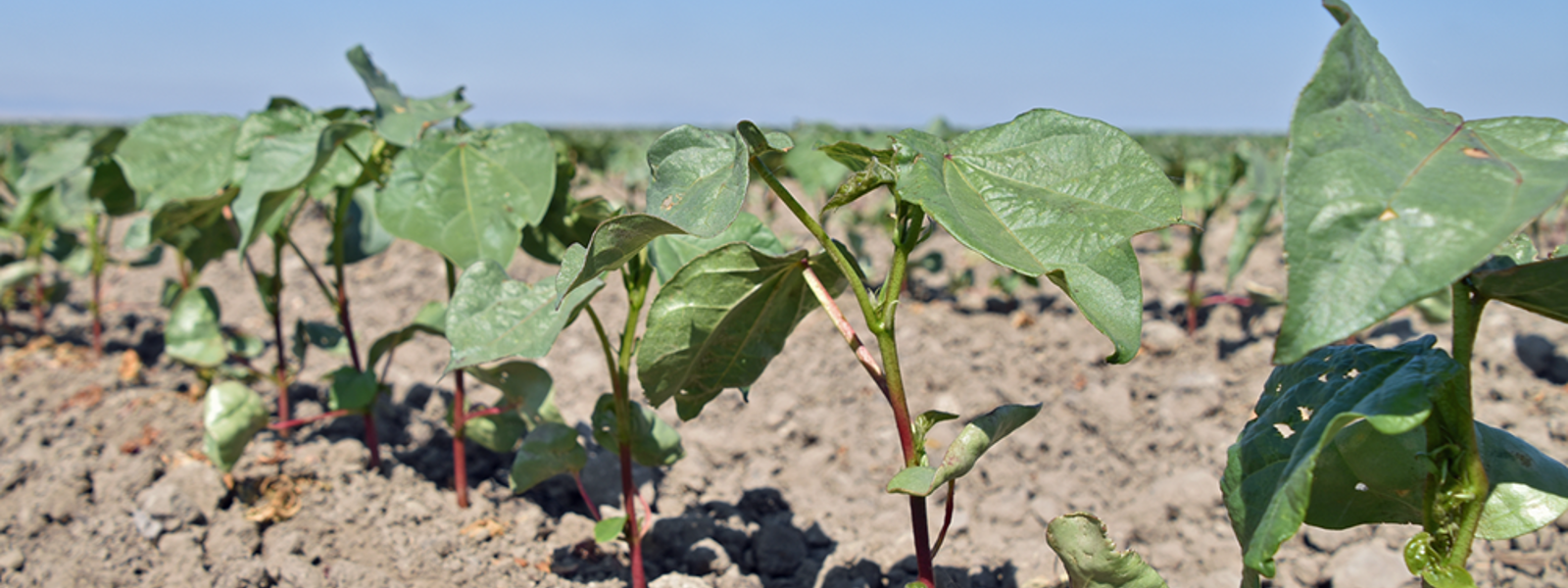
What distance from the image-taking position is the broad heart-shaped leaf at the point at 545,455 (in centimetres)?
187

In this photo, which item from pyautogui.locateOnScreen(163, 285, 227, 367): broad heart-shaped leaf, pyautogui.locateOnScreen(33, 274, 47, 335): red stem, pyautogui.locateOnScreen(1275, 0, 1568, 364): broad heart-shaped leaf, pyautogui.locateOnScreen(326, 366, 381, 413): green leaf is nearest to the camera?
pyautogui.locateOnScreen(1275, 0, 1568, 364): broad heart-shaped leaf

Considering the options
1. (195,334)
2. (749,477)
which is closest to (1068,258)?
(749,477)

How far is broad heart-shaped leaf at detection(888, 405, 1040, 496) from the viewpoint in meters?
1.07

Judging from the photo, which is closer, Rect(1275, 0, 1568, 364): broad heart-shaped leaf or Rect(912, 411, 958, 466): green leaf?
Rect(1275, 0, 1568, 364): broad heart-shaped leaf

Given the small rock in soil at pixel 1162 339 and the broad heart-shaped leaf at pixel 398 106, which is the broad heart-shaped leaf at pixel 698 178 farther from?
the small rock in soil at pixel 1162 339

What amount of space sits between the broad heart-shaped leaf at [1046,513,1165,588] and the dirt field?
62cm

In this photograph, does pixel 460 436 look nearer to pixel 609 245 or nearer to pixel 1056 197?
pixel 609 245

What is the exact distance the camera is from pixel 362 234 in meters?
2.69

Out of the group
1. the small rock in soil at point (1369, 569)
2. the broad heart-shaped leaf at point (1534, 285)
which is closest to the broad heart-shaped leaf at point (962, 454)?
the broad heart-shaped leaf at point (1534, 285)

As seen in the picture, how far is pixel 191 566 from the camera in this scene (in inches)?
81.0

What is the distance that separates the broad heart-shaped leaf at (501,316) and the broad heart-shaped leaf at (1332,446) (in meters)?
0.89

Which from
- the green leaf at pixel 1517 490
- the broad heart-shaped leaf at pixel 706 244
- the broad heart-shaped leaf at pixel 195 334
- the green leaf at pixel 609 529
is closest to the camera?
the green leaf at pixel 1517 490

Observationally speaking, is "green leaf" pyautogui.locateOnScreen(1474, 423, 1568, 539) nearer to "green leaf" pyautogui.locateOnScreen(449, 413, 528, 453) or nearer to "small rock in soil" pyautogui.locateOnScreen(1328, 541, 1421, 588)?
"small rock in soil" pyautogui.locateOnScreen(1328, 541, 1421, 588)

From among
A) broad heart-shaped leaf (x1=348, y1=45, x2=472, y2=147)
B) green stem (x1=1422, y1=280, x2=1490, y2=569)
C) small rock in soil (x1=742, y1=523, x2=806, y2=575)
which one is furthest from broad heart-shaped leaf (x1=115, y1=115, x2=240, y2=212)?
green stem (x1=1422, y1=280, x2=1490, y2=569)
